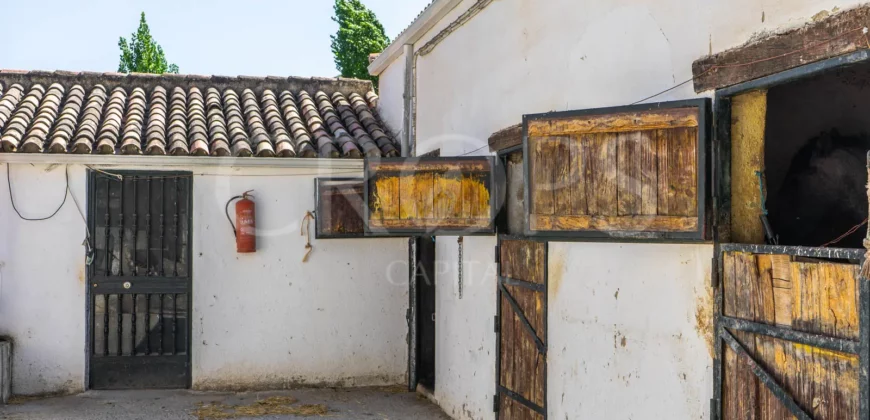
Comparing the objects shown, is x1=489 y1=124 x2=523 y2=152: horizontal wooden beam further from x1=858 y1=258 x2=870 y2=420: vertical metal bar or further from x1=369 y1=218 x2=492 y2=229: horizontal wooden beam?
x1=858 y1=258 x2=870 y2=420: vertical metal bar

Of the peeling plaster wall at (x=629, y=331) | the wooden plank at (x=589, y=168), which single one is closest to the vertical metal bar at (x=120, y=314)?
the peeling plaster wall at (x=629, y=331)

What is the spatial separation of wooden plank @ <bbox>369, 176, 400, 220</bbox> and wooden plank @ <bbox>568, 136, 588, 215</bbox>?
2070 millimetres

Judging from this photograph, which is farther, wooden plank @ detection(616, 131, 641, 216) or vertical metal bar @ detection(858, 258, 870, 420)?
wooden plank @ detection(616, 131, 641, 216)

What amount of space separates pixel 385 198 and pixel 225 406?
359 cm

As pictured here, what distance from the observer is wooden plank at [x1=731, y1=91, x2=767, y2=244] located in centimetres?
412

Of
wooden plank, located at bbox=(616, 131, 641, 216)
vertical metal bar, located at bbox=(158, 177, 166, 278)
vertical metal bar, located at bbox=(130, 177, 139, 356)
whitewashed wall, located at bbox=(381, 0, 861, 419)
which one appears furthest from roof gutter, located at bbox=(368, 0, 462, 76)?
wooden plank, located at bbox=(616, 131, 641, 216)

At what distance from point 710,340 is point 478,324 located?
359 cm

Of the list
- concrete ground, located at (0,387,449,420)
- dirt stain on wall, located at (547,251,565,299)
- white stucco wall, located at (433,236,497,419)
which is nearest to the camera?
dirt stain on wall, located at (547,251,565,299)

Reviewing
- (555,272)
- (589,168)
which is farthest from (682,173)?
(555,272)

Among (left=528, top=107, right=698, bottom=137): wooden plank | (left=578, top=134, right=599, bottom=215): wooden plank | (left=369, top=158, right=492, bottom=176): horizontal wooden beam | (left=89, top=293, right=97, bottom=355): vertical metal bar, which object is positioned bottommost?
(left=89, top=293, right=97, bottom=355): vertical metal bar

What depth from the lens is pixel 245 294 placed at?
31.8 ft

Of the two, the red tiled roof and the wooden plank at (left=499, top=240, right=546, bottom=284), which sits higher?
the red tiled roof

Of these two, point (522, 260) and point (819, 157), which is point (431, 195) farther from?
point (819, 157)

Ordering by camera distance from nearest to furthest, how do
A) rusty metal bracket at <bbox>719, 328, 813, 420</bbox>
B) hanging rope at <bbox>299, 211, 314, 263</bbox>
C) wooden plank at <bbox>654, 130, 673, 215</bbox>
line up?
rusty metal bracket at <bbox>719, 328, 813, 420</bbox> → wooden plank at <bbox>654, 130, 673, 215</bbox> → hanging rope at <bbox>299, 211, 314, 263</bbox>
